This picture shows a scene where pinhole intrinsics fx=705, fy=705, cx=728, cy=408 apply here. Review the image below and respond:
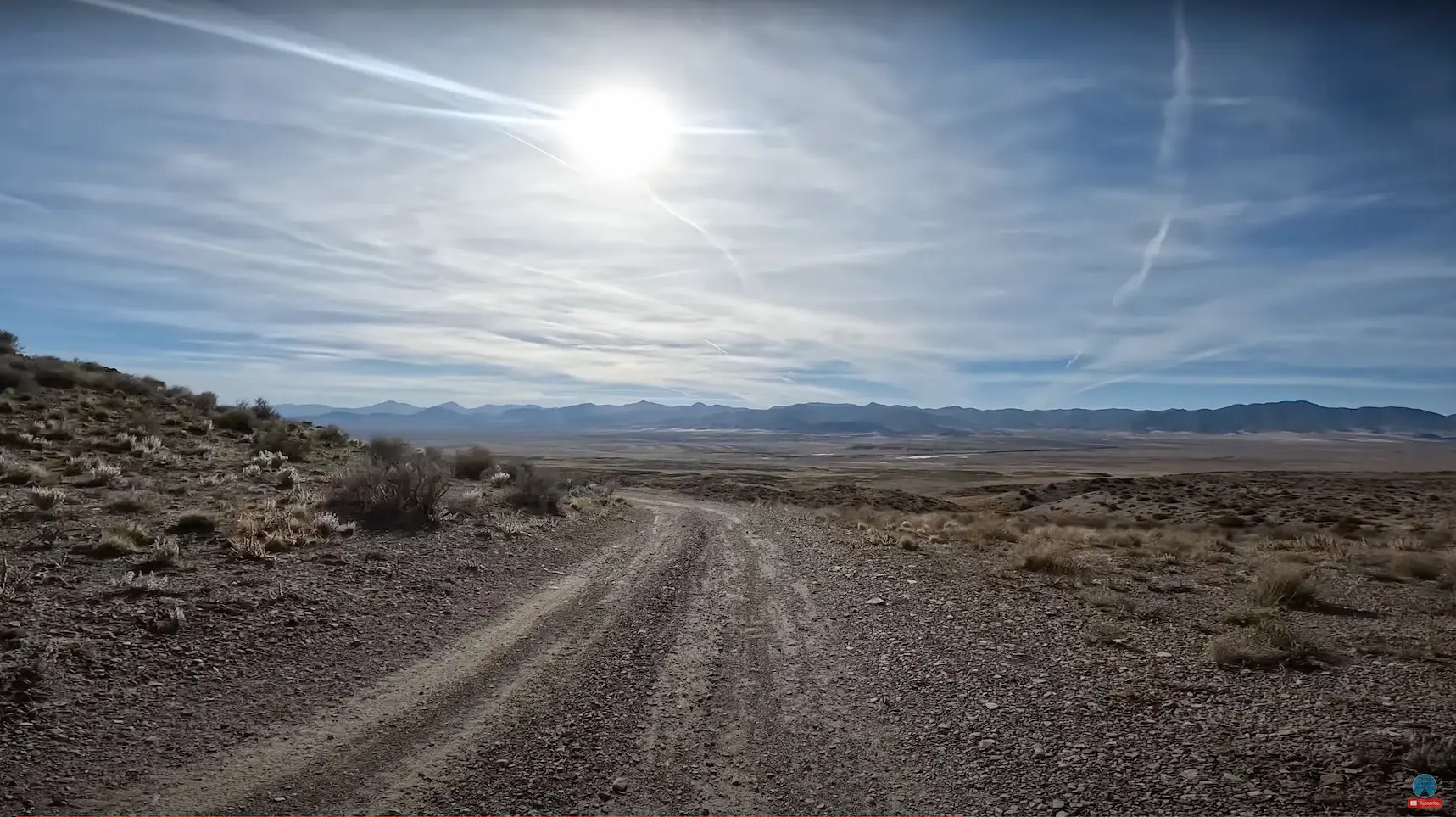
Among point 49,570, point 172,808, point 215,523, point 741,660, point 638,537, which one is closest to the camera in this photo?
point 172,808

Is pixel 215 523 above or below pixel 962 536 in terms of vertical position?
above

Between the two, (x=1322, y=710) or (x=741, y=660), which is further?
(x=741, y=660)

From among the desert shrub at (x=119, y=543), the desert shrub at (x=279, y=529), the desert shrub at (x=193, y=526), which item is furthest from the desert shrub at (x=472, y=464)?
the desert shrub at (x=119, y=543)

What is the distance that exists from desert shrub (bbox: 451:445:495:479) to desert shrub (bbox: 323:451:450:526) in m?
10.5

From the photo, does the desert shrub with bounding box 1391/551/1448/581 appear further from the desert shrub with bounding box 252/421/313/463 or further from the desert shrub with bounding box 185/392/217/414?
the desert shrub with bounding box 185/392/217/414

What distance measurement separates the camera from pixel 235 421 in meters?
27.3

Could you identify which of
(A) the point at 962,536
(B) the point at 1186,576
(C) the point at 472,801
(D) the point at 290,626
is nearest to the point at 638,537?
(A) the point at 962,536

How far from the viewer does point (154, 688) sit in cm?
619

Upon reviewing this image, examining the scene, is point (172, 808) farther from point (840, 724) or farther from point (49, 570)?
point (49, 570)

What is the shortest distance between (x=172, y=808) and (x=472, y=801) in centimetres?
186

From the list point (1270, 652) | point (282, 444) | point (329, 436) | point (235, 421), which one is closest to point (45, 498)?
point (282, 444)

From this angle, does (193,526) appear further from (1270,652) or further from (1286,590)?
(1286,590)

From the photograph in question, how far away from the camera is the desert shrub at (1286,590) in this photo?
10508 millimetres

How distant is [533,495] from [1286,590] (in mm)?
17914
